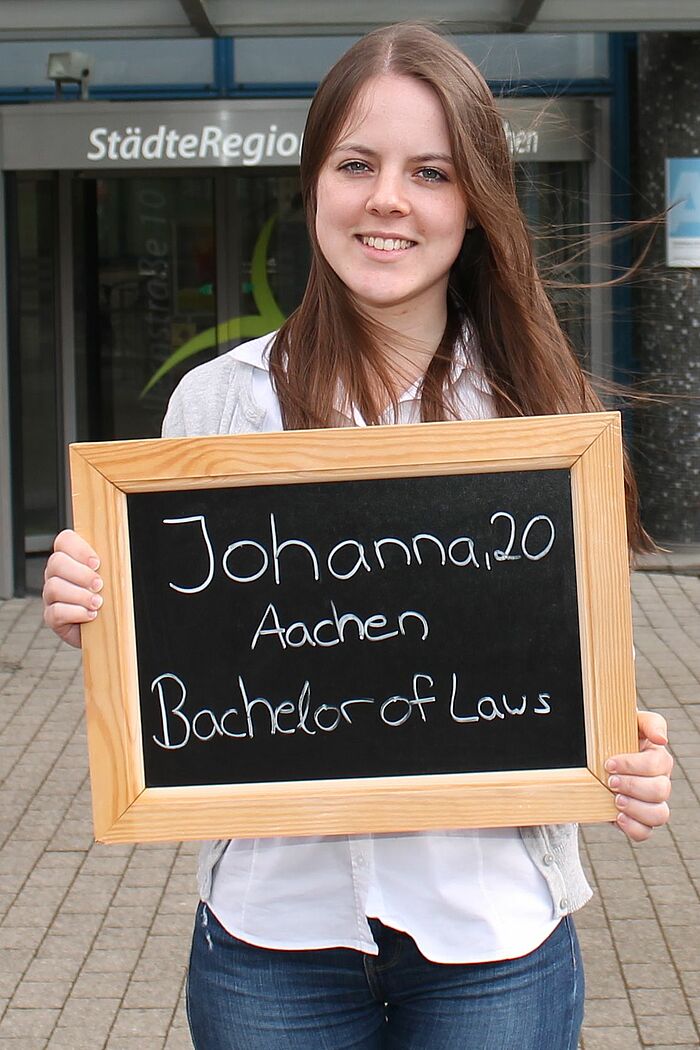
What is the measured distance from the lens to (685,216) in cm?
848

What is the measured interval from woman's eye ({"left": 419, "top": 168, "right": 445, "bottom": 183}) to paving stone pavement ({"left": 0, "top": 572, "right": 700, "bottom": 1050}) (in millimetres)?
2503

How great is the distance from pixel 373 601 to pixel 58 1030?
2.39 m

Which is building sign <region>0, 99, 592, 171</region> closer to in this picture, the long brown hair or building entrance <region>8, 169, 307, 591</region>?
building entrance <region>8, 169, 307, 591</region>

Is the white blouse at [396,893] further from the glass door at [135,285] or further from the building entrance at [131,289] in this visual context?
the glass door at [135,285]

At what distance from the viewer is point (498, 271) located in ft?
6.40

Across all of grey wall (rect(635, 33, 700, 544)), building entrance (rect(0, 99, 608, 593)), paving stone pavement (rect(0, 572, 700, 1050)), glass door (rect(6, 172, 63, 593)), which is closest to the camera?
paving stone pavement (rect(0, 572, 700, 1050))

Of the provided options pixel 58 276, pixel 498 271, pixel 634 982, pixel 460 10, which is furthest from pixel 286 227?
pixel 498 271

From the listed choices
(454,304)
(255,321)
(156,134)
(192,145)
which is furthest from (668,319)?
(454,304)

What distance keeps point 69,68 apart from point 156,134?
1088 millimetres

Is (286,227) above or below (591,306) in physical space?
above

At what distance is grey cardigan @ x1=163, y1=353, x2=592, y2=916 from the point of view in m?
1.80

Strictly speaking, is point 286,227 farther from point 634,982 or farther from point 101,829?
point 101,829

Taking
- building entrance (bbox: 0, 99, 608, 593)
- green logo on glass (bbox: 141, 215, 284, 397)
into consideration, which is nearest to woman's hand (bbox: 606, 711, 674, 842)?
building entrance (bbox: 0, 99, 608, 593)

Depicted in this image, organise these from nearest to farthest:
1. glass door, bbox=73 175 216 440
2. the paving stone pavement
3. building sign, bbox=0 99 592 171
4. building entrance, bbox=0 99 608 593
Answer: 1. the paving stone pavement
2. building sign, bbox=0 99 592 171
3. building entrance, bbox=0 99 608 593
4. glass door, bbox=73 175 216 440
